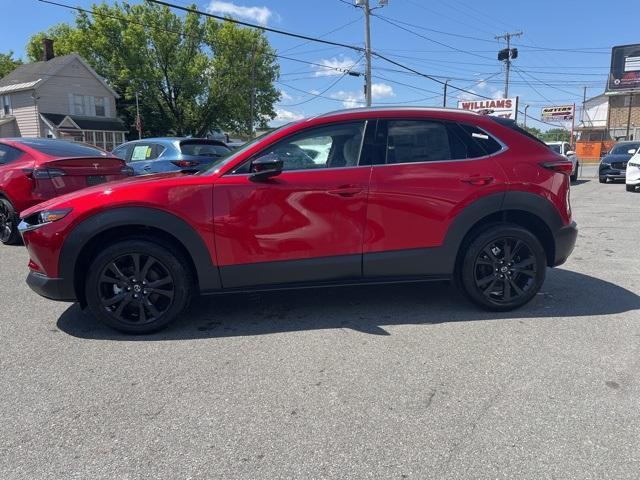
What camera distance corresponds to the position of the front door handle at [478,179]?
4090 mm

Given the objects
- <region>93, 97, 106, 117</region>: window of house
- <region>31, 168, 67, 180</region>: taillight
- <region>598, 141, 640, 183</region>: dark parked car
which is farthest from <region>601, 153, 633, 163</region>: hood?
<region>93, 97, 106, 117</region>: window of house

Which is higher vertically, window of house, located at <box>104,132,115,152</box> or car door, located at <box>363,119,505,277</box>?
window of house, located at <box>104,132,115,152</box>

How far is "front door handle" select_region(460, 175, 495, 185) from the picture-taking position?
161 inches

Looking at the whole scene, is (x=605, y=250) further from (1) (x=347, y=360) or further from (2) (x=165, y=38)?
(2) (x=165, y=38)

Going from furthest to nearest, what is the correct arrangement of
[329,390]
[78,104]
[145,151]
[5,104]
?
[78,104]
[5,104]
[145,151]
[329,390]

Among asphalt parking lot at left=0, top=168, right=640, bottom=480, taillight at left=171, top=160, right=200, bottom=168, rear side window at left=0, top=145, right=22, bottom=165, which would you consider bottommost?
asphalt parking lot at left=0, top=168, right=640, bottom=480

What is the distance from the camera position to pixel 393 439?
253cm

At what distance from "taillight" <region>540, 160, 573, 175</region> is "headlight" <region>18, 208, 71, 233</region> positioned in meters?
3.92

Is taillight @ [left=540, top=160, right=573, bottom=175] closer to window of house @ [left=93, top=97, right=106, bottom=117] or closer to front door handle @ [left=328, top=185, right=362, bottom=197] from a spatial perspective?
front door handle @ [left=328, top=185, right=362, bottom=197]

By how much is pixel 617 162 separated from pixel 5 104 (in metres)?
41.1

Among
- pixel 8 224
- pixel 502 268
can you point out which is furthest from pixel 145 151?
pixel 502 268

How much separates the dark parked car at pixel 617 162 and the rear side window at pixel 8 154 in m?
18.2

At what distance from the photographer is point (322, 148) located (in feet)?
13.3

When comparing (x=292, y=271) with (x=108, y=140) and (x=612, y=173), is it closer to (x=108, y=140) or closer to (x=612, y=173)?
(x=612, y=173)
